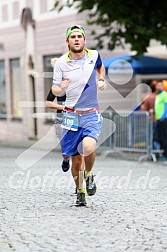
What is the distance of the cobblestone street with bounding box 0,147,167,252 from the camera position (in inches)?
Answer: 233

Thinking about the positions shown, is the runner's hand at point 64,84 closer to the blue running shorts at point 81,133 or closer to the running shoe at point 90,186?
the blue running shorts at point 81,133

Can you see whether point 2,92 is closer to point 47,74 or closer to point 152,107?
point 47,74

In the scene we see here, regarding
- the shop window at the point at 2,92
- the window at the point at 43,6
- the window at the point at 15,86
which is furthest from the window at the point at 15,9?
the shop window at the point at 2,92

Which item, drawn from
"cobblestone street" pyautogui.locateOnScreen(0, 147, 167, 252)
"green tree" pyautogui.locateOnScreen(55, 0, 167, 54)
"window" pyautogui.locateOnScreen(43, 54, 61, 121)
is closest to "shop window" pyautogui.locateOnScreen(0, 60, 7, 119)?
"window" pyautogui.locateOnScreen(43, 54, 61, 121)

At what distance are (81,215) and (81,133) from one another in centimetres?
94

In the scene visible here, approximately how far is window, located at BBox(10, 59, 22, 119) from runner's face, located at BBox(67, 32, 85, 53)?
1946cm

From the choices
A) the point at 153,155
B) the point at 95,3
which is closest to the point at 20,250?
the point at 153,155

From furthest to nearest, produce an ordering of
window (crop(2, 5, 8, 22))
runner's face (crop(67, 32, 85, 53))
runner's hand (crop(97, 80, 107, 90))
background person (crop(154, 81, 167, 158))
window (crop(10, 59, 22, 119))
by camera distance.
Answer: window (crop(2, 5, 8, 22)) → window (crop(10, 59, 22, 119)) → background person (crop(154, 81, 167, 158)) → runner's hand (crop(97, 80, 107, 90)) → runner's face (crop(67, 32, 85, 53))

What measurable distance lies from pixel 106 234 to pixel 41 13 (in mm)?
19255

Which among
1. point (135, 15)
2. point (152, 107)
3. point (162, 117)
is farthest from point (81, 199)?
point (135, 15)

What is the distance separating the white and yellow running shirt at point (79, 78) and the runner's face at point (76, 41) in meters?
0.14

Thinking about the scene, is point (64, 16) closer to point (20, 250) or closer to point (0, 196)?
point (0, 196)

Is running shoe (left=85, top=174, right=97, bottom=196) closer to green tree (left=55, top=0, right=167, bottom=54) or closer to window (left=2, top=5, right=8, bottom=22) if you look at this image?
green tree (left=55, top=0, right=167, bottom=54)

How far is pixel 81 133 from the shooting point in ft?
25.5
